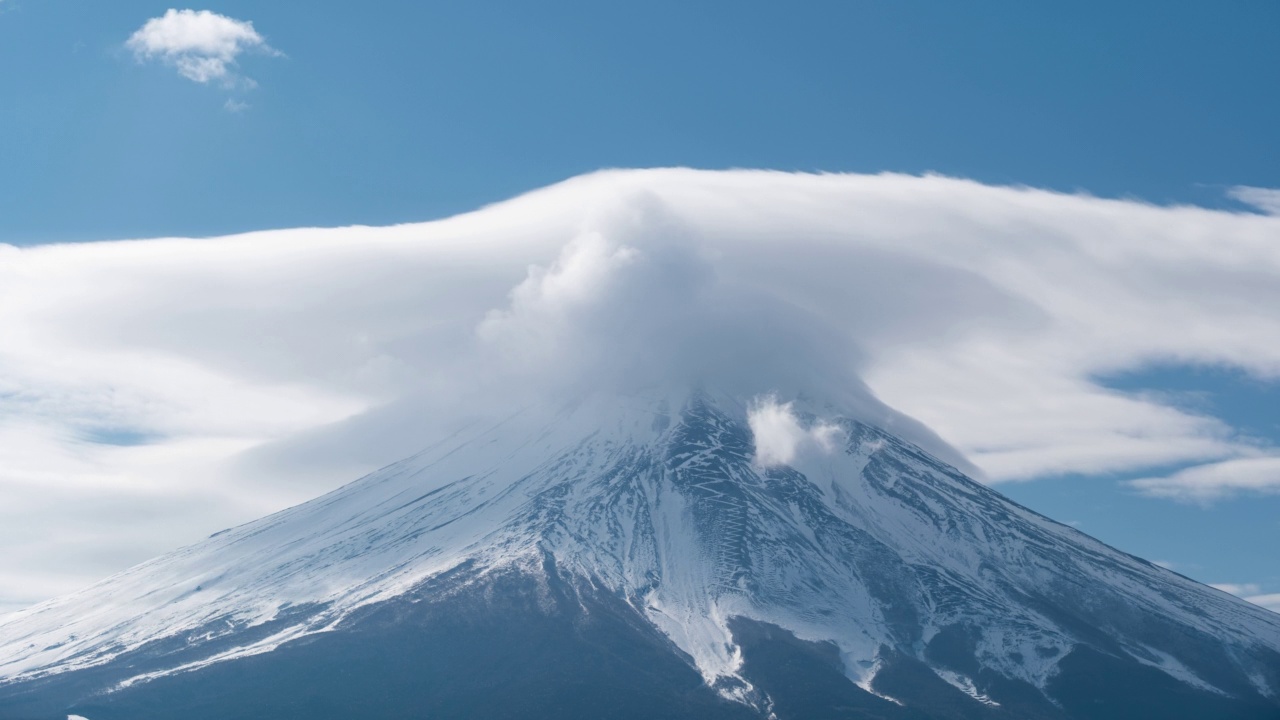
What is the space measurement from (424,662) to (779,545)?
4976cm

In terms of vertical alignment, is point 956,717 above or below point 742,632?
below

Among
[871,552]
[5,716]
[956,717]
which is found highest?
[871,552]

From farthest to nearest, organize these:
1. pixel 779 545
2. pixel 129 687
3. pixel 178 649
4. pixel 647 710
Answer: pixel 779 545, pixel 178 649, pixel 129 687, pixel 647 710

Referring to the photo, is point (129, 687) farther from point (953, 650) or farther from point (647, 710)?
point (953, 650)

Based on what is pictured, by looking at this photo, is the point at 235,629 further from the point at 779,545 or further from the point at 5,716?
the point at 779,545

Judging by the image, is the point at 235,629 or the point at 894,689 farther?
the point at 235,629

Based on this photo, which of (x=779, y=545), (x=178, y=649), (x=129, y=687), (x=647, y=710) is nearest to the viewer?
(x=647, y=710)

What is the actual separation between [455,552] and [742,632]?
4195cm

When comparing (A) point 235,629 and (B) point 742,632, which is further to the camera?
(A) point 235,629

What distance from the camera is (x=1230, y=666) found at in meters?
184

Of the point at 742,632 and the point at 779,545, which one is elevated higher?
the point at 779,545

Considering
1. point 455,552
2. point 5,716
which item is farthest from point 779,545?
point 5,716

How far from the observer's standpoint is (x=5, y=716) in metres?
160

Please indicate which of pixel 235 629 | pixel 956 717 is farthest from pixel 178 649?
pixel 956 717
